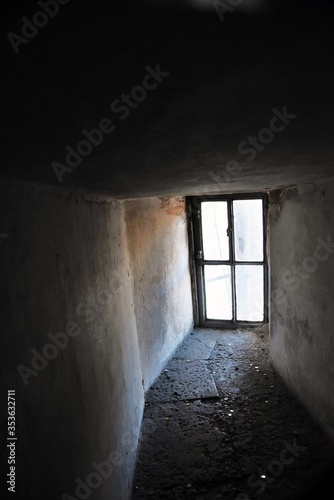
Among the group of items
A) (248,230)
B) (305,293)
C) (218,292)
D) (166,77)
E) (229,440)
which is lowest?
(229,440)

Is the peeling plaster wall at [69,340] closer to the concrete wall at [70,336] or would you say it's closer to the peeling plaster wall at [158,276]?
the concrete wall at [70,336]

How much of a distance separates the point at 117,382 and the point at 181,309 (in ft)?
7.63

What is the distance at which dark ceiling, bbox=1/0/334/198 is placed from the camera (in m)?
0.42

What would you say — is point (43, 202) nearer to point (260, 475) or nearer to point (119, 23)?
point (119, 23)

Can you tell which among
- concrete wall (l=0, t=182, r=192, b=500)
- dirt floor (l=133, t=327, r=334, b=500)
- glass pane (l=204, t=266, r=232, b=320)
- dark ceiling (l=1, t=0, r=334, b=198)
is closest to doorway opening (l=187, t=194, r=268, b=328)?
glass pane (l=204, t=266, r=232, b=320)

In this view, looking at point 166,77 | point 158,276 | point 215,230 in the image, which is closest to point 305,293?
point 158,276

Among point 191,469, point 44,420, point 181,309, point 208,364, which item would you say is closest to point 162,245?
point 181,309

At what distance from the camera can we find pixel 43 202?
Result: 1.41m

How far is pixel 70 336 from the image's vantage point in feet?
5.09

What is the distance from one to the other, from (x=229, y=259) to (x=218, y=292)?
1.90 feet

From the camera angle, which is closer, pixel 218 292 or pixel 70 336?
pixel 70 336

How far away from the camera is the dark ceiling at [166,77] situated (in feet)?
1.37

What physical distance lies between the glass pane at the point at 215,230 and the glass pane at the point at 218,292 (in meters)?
0.21

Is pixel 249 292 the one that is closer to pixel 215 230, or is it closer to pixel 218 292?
pixel 218 292
